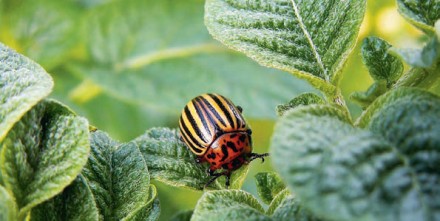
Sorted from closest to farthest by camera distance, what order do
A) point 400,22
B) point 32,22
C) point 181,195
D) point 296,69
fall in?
point 296,69 → point 181,195 → point 32,22 → point 400,22

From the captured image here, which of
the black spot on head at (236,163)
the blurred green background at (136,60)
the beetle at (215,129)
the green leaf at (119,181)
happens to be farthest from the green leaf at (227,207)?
the blurred green background at (136,60)

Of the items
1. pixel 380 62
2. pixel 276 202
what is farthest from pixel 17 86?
A: pixel 380 62

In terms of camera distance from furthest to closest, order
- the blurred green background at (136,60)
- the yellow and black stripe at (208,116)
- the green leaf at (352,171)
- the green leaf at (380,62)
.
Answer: the blurred green background at (136,60)
the yellow and black stripe at (208,116)
the green leaf at (380,62)
the green leaf at (352,171)

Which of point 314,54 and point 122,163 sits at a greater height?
point 314,54

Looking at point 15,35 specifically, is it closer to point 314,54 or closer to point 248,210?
point 314,54

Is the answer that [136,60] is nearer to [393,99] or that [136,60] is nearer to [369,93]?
[369,93]

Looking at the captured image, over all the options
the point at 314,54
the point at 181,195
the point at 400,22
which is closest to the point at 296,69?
the point at 314,54

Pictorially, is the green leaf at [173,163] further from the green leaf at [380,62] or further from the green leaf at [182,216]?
the green leaf at [380,62]

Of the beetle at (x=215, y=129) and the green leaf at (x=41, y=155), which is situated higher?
the green leaf at (x=41, y=155)
